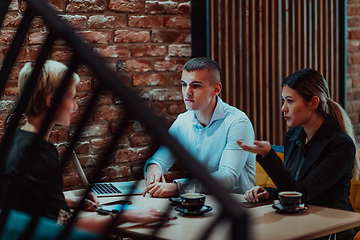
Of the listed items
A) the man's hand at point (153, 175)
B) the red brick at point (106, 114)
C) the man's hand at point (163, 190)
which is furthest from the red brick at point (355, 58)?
the man's hand at point (163, 190)

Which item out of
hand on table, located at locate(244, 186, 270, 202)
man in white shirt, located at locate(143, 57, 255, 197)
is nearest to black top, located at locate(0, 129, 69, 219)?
hand on table, located at locate(244, 186, 270, 202)

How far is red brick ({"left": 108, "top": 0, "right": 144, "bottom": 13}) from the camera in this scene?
264 cm

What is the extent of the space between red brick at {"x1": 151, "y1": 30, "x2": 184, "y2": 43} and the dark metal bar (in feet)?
5.26

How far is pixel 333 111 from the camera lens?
2.05 meters

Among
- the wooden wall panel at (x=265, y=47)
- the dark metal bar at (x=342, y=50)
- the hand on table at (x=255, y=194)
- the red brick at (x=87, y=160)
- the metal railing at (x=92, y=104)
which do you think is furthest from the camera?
the dark metal bar at (x=342, y=50)

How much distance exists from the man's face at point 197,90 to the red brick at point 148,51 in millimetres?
362

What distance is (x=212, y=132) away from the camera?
240cm

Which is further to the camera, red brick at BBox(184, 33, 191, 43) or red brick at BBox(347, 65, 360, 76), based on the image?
red brick at BBox(347, 65, 360, 76)

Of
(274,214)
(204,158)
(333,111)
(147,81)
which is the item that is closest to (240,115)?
(204,158)

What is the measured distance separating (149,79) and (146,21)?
375 mm

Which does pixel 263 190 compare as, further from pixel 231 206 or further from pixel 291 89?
pixel 231 206

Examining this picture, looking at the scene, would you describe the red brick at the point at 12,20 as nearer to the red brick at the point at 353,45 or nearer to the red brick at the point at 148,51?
the red brick at the point at 148,51

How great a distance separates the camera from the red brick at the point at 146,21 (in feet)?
8.91

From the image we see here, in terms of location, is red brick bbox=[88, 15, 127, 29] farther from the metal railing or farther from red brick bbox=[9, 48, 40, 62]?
the metal railing
